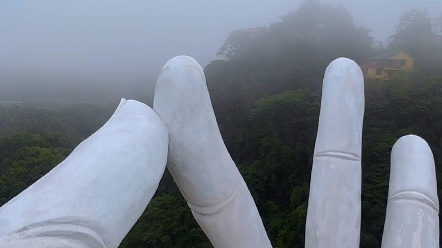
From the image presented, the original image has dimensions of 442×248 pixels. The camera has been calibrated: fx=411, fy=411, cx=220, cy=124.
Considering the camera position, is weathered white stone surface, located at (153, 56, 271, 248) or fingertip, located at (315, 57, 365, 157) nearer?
weathered white stone surface, located at (153, 56, 271, 248)

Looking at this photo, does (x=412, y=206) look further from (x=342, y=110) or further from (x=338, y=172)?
(x=342, y=110)

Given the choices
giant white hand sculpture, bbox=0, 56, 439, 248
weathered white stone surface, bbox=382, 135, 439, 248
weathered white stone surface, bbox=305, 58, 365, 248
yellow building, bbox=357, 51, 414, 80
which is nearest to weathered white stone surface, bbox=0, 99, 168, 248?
giant white hand sculpture, bbox=0, 56, 439, 248

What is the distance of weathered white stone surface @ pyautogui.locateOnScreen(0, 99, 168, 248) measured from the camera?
756 millimetres

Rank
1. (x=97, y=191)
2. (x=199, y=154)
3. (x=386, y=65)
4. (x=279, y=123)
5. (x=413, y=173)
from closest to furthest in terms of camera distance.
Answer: (x=97, y=191), (x=199, y=154), (x=413, y=173), (x=279, y=123), (x=386, y=65)

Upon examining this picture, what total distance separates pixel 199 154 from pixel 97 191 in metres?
0.42

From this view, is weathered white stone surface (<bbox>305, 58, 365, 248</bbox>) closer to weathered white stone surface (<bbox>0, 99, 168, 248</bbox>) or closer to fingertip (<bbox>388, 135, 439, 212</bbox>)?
fingertip (<bbox>388, 135, 439, 212</bbox>)

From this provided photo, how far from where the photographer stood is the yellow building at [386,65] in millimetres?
4797

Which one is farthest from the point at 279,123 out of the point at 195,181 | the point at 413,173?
the point at 195,181

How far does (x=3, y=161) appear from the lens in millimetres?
4277

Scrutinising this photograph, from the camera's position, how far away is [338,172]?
1.47 meters

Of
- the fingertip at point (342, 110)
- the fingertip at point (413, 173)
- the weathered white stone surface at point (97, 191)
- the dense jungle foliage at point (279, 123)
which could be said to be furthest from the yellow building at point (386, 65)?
the weathered white stone surface at point (97, 191)

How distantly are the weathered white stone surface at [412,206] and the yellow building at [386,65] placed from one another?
3.39 m

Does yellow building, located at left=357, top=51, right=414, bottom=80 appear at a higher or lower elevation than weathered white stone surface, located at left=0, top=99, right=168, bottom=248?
lower

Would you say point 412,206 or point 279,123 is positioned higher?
point 412,206
